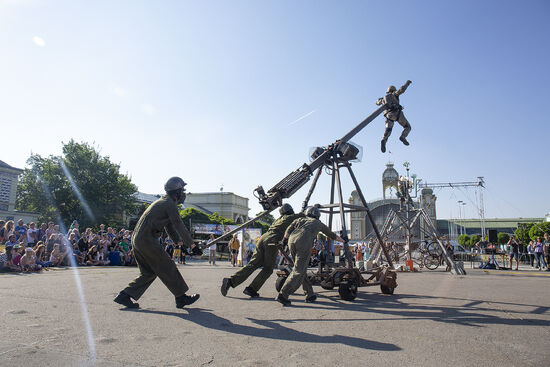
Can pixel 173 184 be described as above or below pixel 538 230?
below

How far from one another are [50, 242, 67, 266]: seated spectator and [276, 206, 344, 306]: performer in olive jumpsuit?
1154 cm

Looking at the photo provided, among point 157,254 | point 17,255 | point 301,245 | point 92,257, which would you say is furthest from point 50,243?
point 301,245

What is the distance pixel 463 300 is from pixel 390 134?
4043 mm

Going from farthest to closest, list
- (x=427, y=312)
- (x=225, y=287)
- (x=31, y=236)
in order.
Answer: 1. (x=31, y=236)
2. (x=225, y=287)
3. (x=427, y=312)

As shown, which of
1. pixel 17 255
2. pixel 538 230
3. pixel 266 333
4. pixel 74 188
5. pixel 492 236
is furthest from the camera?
pixel 538 230

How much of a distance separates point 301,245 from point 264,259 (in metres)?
1.08

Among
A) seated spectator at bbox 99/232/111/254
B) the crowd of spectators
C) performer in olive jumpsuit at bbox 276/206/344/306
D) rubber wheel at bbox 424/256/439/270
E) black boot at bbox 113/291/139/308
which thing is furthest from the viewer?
rubber wheel at bbox 424/256/439/270

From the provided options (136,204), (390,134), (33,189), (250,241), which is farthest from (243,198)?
(390,134)

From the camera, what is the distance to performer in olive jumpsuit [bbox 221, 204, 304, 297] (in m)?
6.49

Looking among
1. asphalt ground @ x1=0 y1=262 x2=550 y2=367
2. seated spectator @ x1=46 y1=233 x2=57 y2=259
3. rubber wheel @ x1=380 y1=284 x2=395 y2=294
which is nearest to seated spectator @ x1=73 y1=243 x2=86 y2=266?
seated spectator @ x1=46 y1=233 x2=57 y2=259

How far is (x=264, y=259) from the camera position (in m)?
6.71

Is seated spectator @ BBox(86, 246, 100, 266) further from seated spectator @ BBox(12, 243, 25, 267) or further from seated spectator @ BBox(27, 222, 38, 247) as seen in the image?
seated spectator @ BBox(12, 243, 25, 267)

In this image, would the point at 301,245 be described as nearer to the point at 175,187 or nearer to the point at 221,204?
the point at 175,187

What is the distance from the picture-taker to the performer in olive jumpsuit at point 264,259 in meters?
6.49
